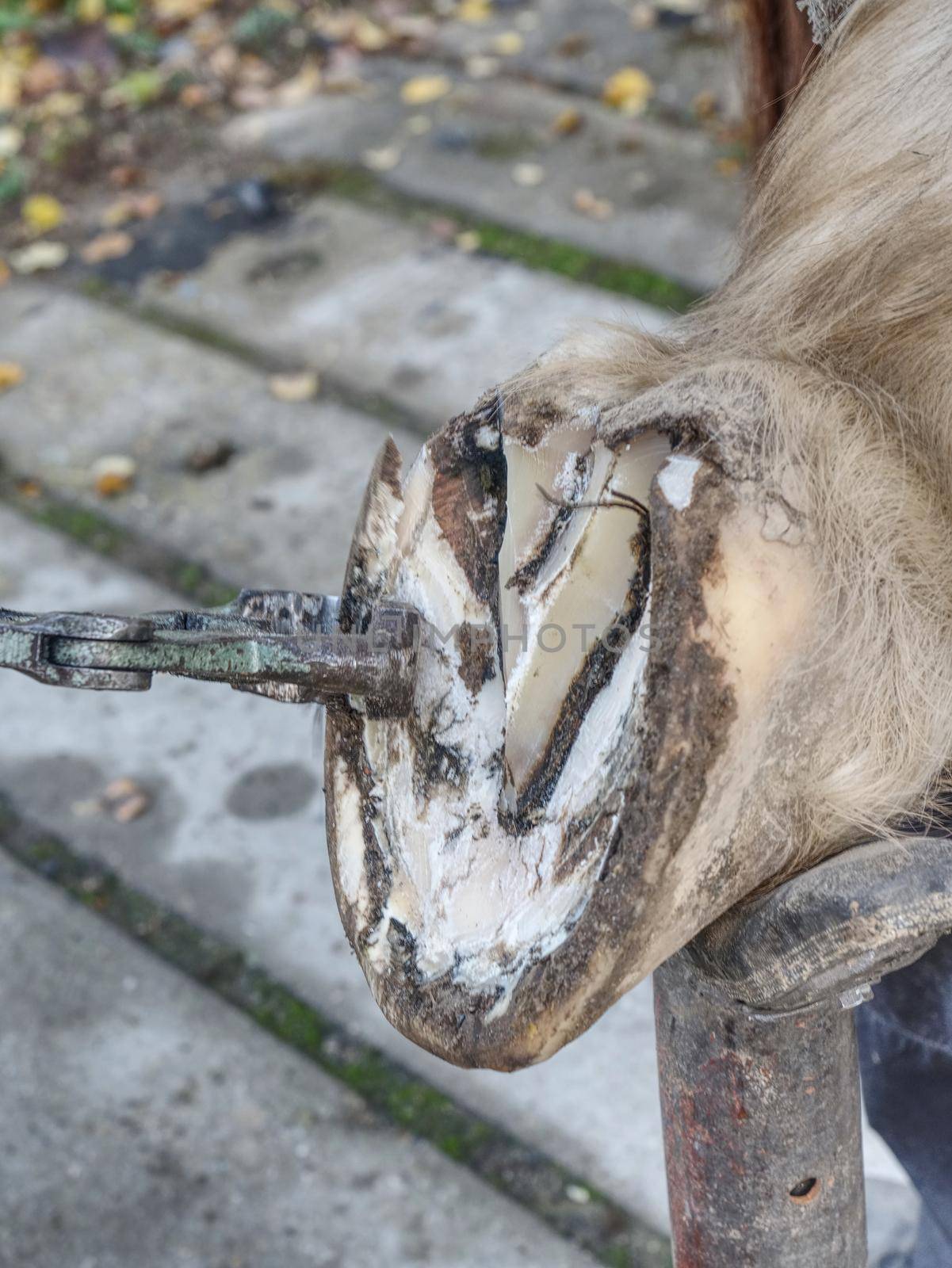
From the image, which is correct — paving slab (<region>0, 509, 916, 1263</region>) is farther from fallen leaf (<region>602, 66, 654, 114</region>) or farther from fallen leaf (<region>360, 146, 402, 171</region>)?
fallen leaf (<region>602, 66, 654, 114</region>)

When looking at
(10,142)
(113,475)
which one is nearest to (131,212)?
(10,142)

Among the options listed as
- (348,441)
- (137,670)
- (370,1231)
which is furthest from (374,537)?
(348,441)

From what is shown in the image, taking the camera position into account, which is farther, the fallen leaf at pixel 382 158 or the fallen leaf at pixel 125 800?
the fallen leaf at pixel 382 158

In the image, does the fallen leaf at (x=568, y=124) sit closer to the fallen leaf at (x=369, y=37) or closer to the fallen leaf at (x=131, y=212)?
the fallen leaf at (x=369, y=37)

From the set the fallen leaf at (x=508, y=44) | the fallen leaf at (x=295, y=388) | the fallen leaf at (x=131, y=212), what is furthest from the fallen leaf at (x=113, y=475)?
the fallen leaf at (x=508, y=44)

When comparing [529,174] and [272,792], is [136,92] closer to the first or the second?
[529,174]

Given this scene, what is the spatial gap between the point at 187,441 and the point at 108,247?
81 cm

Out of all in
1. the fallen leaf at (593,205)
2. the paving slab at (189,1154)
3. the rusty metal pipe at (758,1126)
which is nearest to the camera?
the rusty metal pipe at (758,1126)

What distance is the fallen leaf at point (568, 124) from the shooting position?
365 centimetres

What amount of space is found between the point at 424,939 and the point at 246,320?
243 cm

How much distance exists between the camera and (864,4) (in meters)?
1.11

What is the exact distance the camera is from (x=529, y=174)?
3529 mm

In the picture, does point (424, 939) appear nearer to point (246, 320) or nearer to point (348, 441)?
point (348, 441)

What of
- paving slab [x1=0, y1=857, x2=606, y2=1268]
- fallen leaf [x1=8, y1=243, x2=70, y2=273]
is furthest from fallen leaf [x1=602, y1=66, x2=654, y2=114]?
paving slab [x1=0, y1=857, x2=606, y2=1268]
